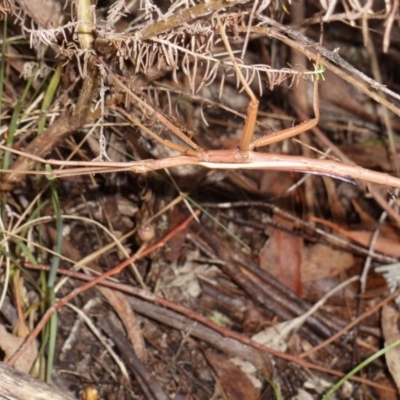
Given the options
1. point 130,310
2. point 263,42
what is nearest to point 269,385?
point 130,310

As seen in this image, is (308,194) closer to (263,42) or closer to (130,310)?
(263,42)

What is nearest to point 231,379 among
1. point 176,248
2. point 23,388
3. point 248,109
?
point 176,248

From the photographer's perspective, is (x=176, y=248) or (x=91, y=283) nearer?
(x=91, y=283)

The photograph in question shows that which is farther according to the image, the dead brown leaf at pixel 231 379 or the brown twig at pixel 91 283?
the dead brown leaf at pixel 231 379

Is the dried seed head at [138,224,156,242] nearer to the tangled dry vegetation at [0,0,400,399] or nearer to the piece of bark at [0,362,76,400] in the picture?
the tangled dry vegetation at [0,0,400,399]

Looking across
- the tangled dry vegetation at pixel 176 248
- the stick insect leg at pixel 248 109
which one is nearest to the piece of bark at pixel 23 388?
the tangled dry vegetation at pixel 176 248

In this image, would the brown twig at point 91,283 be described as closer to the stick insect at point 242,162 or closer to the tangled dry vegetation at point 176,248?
the tangled dry vegetation at point 176,248

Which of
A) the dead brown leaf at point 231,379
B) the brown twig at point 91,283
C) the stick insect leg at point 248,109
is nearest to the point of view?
the stick insect leg at point 248,109

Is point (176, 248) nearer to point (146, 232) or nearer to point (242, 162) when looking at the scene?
point (146, 232)
